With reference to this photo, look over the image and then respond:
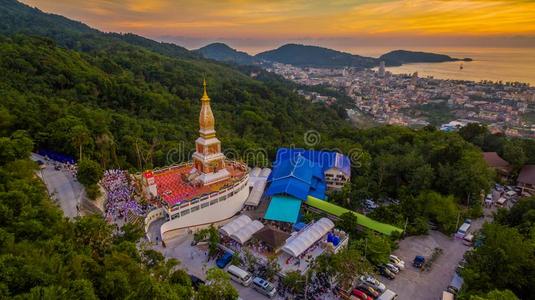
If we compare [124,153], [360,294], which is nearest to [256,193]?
[360,294]

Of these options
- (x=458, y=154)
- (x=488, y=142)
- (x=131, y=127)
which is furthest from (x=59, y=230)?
(x=488, y=142)

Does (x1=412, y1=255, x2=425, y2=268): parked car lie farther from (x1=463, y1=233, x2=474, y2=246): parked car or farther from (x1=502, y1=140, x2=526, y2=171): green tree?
(x1=502, y1=140, x2=526, y2=171): green tree

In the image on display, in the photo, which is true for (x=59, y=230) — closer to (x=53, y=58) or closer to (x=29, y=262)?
(x=29, y=262)

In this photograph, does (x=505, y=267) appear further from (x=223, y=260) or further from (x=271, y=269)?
(x=223, y=260)

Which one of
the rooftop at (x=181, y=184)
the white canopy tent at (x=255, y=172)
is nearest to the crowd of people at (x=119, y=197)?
the rooftop at (x=181, y=184)

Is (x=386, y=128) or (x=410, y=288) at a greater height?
(x=386, y=128)

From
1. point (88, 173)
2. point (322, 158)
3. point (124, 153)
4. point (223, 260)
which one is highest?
point (88, 173)

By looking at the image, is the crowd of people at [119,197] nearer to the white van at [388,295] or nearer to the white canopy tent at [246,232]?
the white canopy tent at [246,232]
